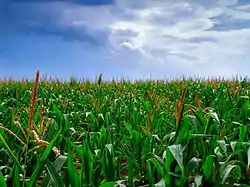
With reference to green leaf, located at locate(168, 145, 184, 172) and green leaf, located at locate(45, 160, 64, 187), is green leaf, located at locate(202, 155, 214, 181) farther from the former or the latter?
green leaf, located at locate(45, 160, 64, 187)

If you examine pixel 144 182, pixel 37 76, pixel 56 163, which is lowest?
pixel 144 182

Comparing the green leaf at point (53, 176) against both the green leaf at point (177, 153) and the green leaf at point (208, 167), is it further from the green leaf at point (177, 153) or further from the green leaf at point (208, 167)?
the green leaf at point (208, 167)

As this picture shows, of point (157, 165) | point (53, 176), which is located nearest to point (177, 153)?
point (157, 165)

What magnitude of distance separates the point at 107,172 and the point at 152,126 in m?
1.62

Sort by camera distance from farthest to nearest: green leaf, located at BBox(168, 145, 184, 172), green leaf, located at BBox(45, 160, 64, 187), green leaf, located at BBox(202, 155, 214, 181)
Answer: green leaf, located at BBox(202, 155, 214, 181)
green leaf, located at BBox(168, 145, 184, 172)
green leaf, located at BBox(45, 160, 64, 187)

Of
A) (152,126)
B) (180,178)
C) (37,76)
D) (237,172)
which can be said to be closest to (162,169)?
(180,178)

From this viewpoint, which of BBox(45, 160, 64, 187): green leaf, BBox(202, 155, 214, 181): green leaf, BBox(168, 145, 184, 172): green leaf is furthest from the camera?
BBox(202, 155, 214, 181): green leaf

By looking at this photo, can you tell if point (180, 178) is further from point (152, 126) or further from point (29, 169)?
point (152, 126)

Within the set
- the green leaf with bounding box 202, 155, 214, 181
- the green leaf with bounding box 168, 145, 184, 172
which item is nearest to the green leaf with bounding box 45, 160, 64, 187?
the green leaf with bounding box 168, 145, 184, 172

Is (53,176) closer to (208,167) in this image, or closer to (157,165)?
(157,165)

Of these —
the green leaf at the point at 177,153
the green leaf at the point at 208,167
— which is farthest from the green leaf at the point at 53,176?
the green leaf at the point at 208,167

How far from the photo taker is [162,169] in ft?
7.83

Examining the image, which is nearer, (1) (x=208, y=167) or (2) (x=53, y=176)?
(2) (x=53, y=176)

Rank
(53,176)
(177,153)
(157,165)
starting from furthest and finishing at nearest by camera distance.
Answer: (157,165) < (177,153) < (53,176)
